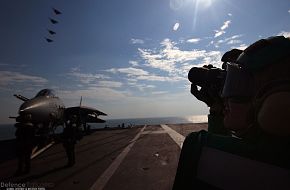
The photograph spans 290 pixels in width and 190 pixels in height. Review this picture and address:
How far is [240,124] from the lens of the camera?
1.17 meters

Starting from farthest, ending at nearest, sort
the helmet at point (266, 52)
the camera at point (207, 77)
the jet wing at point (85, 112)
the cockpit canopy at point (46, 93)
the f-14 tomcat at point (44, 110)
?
the jet wing at point (85, 112) < the cockpit canopy at point (46, 93) < the f-14 tomcat at point (44, 110) < the camera at point (207, 77) < the helmet at point (266, 52)

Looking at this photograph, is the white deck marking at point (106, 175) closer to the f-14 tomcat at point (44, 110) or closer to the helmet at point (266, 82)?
the f-14 tomcat at point (44, 110)

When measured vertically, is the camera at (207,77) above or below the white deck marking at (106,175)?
above

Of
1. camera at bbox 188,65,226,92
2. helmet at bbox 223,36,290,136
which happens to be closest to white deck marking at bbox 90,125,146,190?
camera at bbox 188,65,226,92

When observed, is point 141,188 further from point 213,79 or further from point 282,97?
point 282,97

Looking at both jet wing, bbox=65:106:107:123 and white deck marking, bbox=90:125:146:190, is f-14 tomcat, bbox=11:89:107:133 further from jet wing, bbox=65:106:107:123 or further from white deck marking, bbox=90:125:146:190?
white deck marking, bbox=90:125:146:190

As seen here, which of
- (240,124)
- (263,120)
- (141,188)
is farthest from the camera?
(141,188)

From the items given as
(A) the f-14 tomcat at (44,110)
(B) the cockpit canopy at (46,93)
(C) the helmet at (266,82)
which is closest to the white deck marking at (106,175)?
(A) the f-14 tomcat at (44,110)

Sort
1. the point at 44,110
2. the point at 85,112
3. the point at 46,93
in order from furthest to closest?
the point at 85,112
the point at 46,93
the point at 44,110

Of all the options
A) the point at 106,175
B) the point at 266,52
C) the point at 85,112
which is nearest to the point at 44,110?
the point at 106,175

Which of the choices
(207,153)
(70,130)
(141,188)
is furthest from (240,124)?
(70,130)

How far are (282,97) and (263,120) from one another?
12cm

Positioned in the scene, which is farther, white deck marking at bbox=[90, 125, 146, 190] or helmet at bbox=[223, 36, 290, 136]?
white deck marking at bbox=[90, 125, 146, 190]

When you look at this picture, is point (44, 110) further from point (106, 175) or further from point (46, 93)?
point (106, 175)
